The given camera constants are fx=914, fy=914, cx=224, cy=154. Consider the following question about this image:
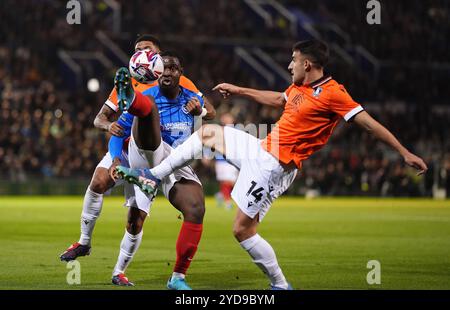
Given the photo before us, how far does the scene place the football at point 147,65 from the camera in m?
9.29

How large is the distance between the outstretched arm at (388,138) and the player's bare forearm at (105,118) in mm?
2829

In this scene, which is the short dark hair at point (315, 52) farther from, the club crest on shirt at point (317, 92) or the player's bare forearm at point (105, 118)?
the player's bare forearm at point (105, 118)

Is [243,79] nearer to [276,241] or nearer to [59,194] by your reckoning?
[59,194]

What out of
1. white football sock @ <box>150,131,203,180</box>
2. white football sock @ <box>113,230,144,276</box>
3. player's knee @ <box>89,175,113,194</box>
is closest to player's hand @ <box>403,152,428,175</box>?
white football sock @ <box>150,131,203,180</box>

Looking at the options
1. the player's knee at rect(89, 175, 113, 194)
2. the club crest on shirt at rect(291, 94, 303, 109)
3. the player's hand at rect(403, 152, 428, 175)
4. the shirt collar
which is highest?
the shirt collar

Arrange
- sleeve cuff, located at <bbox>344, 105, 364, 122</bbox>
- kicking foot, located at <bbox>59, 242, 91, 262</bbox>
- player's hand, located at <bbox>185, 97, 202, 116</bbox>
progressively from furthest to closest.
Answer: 1. kicking foot, located at <bbox>59, 242, 91, 262</bbox>
2. player's hand, located at <bbox>185, 97, 202, 116</bbox>
3. sleeve cuff, located at <bbox>344, 105, 364, 122</bbox>

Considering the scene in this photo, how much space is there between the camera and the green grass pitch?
1016 cm

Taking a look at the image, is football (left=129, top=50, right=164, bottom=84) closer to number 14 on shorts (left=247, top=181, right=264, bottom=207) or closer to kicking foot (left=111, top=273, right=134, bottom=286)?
number 14 on shorts (left=247, top=181, right=264, bottom=207)

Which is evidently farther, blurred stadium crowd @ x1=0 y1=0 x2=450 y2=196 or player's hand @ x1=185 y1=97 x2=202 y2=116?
blurred stadium crowd @ x1=0 y1=0 x2=450 y2=196

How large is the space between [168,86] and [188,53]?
97.5 ft

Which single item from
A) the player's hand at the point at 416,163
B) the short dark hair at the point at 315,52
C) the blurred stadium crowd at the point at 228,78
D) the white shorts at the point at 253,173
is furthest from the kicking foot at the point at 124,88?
the blurred stadium crowd at the point at 228,78

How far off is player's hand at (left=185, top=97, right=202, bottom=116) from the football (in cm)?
45

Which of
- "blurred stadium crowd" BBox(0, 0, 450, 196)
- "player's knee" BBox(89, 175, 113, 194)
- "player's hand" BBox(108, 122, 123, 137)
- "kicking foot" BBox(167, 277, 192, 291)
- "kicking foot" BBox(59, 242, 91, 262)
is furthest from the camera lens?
"blurred stadium crowd" BBox(0, 0, 450, 196)
